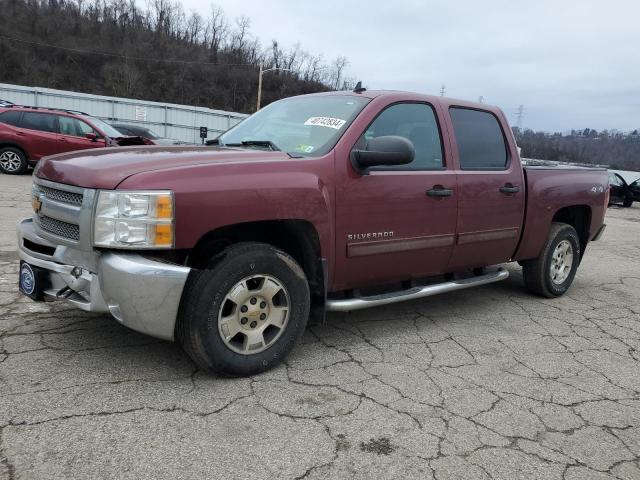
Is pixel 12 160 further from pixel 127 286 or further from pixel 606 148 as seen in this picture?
pixel 606 148

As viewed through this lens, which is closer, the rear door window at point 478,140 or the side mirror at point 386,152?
the side mirror at point 386,152

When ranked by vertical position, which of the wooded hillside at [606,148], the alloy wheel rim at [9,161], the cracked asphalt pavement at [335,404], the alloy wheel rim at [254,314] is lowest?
the cracked asphalt pavement at [335,404]

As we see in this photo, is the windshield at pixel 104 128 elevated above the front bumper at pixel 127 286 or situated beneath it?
elevated above

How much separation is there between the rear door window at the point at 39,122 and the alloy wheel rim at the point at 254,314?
39.4 feet

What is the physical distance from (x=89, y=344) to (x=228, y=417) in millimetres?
1286

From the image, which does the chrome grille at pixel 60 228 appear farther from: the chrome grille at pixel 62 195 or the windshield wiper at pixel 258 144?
the windshield wiper at pixel 258 144

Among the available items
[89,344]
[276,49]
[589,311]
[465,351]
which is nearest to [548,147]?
[589,311]

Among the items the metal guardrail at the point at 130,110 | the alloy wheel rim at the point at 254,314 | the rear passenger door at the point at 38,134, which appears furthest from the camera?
the metal guardrail at the point at 130,110

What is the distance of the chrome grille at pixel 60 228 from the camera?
2941mm

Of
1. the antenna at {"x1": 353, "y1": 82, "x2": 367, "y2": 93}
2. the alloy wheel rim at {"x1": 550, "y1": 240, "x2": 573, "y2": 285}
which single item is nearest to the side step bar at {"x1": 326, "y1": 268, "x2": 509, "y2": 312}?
the alloy wheel rim at {"x1": 550, "y1": 240, "x2": 573, "y2": 285}

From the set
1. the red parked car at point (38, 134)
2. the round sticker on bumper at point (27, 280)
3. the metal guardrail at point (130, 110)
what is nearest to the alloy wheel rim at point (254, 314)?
the round sticker on bumper at point (27, 280)

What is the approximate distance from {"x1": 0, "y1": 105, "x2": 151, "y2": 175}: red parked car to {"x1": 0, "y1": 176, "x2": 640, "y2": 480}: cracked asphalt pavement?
9.52m

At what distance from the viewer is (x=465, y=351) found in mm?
3898

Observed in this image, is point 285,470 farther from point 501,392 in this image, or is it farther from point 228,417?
point 501,392
